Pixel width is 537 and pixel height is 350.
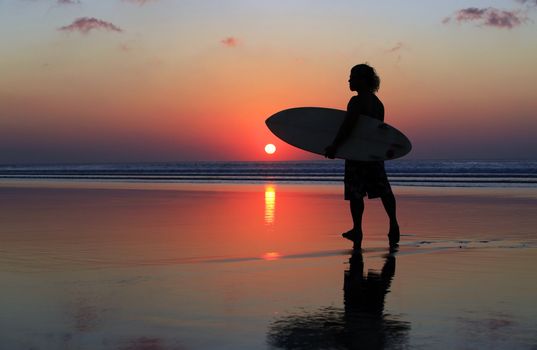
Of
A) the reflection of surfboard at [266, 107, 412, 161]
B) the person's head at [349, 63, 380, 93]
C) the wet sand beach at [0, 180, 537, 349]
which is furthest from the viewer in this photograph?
the person's head at [349, 63, 380, 93]

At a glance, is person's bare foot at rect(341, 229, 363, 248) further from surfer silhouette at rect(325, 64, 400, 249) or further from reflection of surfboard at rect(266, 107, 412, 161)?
reflection of surfboard at rect(266, 107, 412, 161)

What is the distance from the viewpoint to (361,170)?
8.92 meters

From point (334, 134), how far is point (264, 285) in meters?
4.09

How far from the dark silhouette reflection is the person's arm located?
134 inches

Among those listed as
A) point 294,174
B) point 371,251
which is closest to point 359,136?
point 371,251

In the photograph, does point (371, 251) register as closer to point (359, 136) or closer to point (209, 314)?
point (359, 136)

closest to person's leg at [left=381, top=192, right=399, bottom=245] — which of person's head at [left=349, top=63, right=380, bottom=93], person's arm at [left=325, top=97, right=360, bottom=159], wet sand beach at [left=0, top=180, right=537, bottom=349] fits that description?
wet sand beach at [left=0, top=180, right=537, bottom=349]

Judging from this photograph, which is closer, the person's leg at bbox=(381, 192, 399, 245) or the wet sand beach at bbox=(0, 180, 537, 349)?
the wet sand beach at bbox=(0, 180, 537, 349)

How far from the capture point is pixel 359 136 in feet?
29.3

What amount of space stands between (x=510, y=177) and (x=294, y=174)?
9068 millimetres

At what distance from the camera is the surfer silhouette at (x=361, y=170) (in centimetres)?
892

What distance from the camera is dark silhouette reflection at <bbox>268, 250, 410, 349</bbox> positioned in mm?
4078

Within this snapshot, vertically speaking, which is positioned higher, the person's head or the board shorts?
the person's head

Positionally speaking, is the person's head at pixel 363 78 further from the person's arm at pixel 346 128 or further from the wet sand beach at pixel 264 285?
the wet sand beach at pixel 264 285
